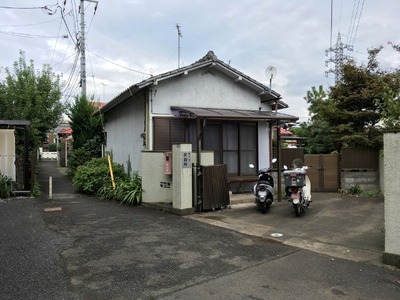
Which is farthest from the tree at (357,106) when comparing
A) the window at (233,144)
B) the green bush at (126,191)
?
the green bush at (126,191)

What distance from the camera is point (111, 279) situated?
4.54 meters

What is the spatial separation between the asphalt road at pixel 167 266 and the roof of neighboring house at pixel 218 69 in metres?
4.43

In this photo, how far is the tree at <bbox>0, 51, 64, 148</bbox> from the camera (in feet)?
53.5

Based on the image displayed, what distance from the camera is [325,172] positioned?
13.1 metres

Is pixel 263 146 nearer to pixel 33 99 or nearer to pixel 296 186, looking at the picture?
pixel 296 186

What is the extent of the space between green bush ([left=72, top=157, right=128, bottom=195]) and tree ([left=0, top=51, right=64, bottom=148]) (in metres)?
4.65

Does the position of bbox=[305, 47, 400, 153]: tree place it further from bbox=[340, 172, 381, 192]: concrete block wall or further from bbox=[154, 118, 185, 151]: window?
bbox=[154, 118, 185, 151]: window

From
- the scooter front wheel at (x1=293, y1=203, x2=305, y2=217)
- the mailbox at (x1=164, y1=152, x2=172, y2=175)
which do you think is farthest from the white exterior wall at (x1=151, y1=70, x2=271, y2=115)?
the scooter front wheel at (x1=293, y1=203, x2=305, y2=217)

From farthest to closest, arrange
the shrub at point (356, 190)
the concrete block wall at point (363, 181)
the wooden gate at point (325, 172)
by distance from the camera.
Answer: the wooden gate at point (325, 172)
the concrete block wall at point (363, 181)
the shrub at point (356, 190)

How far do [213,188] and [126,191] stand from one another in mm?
3237

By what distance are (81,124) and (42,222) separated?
1193cm

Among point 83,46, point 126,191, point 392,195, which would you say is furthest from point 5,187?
point 83,46

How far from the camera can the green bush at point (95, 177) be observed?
507 inches

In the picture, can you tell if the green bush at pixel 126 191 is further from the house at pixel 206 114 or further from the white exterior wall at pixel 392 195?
the white exterior wall at pixel 392 195
